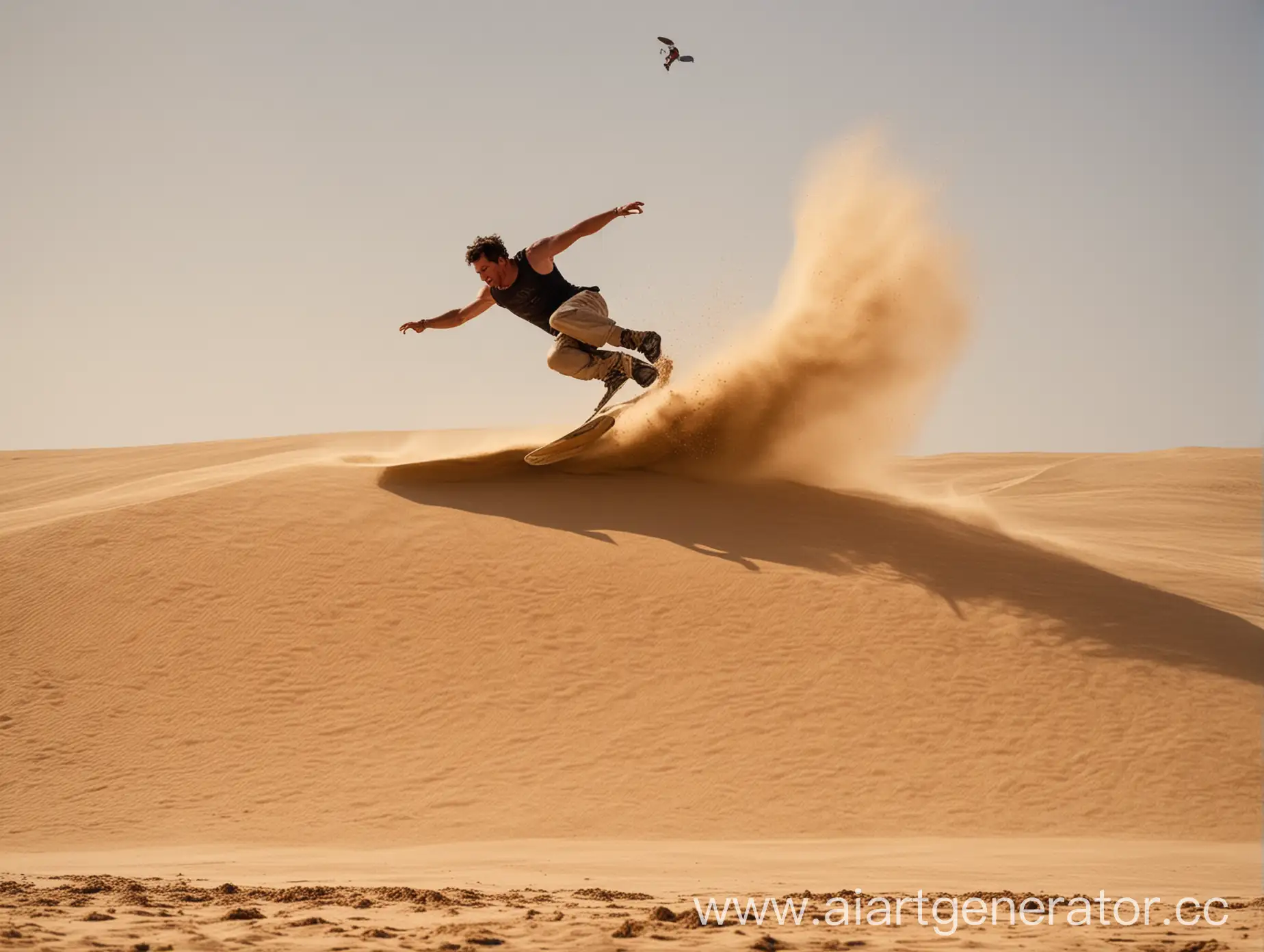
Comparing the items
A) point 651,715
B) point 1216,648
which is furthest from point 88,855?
point 1216,648

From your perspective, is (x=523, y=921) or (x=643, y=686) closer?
(x=523, y=921)

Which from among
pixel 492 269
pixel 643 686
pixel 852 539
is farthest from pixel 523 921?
pixel 852 539

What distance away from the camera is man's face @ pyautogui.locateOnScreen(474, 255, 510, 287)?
10430 mm

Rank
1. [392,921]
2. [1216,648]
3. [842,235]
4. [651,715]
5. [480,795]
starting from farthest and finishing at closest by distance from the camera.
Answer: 1. [842,235]
2. [1216,648]
3. [651,715]
4. [480,795]
5. [392,921]

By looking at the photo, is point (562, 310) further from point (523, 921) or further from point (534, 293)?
point (523, 921)

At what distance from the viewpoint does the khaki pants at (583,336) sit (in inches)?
428

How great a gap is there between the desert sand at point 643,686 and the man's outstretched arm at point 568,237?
3.05 m

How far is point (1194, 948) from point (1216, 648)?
22.8ft

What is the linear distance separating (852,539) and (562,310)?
414 centimetres

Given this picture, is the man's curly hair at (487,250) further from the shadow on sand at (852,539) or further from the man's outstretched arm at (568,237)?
the shadow on sand at (852,539)

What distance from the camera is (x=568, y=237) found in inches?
→ 400

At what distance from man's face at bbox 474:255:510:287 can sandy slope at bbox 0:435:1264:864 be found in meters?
2.83

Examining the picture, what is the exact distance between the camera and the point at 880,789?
8234 mm

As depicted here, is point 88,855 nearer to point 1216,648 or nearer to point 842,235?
point 1216,648
